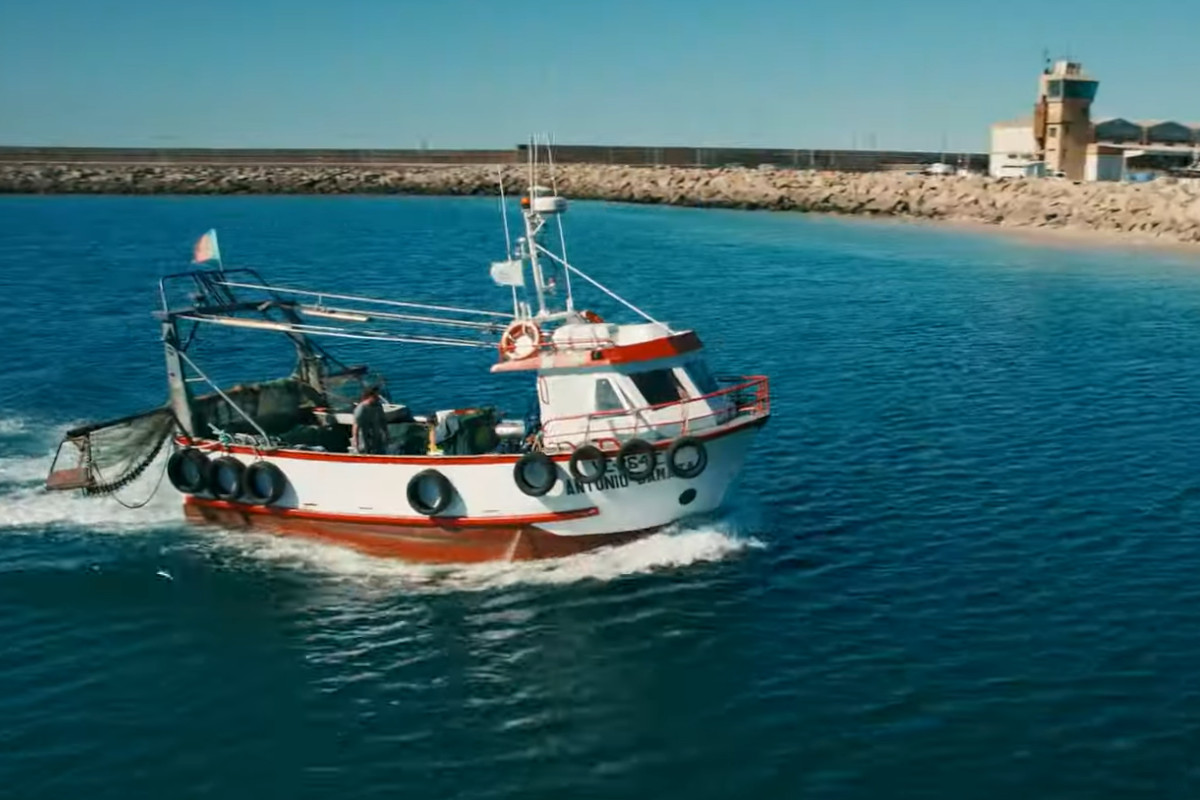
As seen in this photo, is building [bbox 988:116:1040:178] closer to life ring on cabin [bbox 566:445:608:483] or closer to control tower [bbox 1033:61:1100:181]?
control tower [bbox 1033:61:1100:181]

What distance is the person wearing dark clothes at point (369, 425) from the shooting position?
22.7 metres

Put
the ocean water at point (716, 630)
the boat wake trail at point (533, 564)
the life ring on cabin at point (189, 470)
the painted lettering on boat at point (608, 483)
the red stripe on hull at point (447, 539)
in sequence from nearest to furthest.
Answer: the ocean water at point (716, 630)
the boat wake trail at point (533, 564)
the painted lettering on boat at point (608, 483)
the red stripe on hull at point (447, 539)
the life ring on cabin at point (189, 470)

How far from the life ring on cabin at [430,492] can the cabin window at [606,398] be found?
326 cm

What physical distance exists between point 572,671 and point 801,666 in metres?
3.58

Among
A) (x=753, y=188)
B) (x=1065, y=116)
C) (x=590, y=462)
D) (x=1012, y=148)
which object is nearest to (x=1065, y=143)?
(x=1065, y=116)

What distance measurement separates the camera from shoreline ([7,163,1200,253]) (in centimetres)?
7838

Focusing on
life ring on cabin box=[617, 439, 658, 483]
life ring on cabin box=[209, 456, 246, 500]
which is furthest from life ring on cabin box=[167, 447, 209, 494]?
life ring on cabin box=[617, 439, 658, 483]

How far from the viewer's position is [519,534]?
21.4m

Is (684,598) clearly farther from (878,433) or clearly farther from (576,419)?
(878,433)

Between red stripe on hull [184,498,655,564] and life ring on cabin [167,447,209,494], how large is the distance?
1.59 m

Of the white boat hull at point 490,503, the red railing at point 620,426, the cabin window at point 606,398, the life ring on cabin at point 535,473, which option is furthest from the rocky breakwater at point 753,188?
the life ring on cabin at point 535,473

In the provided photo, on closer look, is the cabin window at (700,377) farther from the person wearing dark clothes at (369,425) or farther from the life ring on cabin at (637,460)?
the person wearing dark clothes at (369,425)

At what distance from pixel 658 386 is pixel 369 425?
5965mm

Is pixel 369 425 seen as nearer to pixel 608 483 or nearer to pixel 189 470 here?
pixel 189 470
